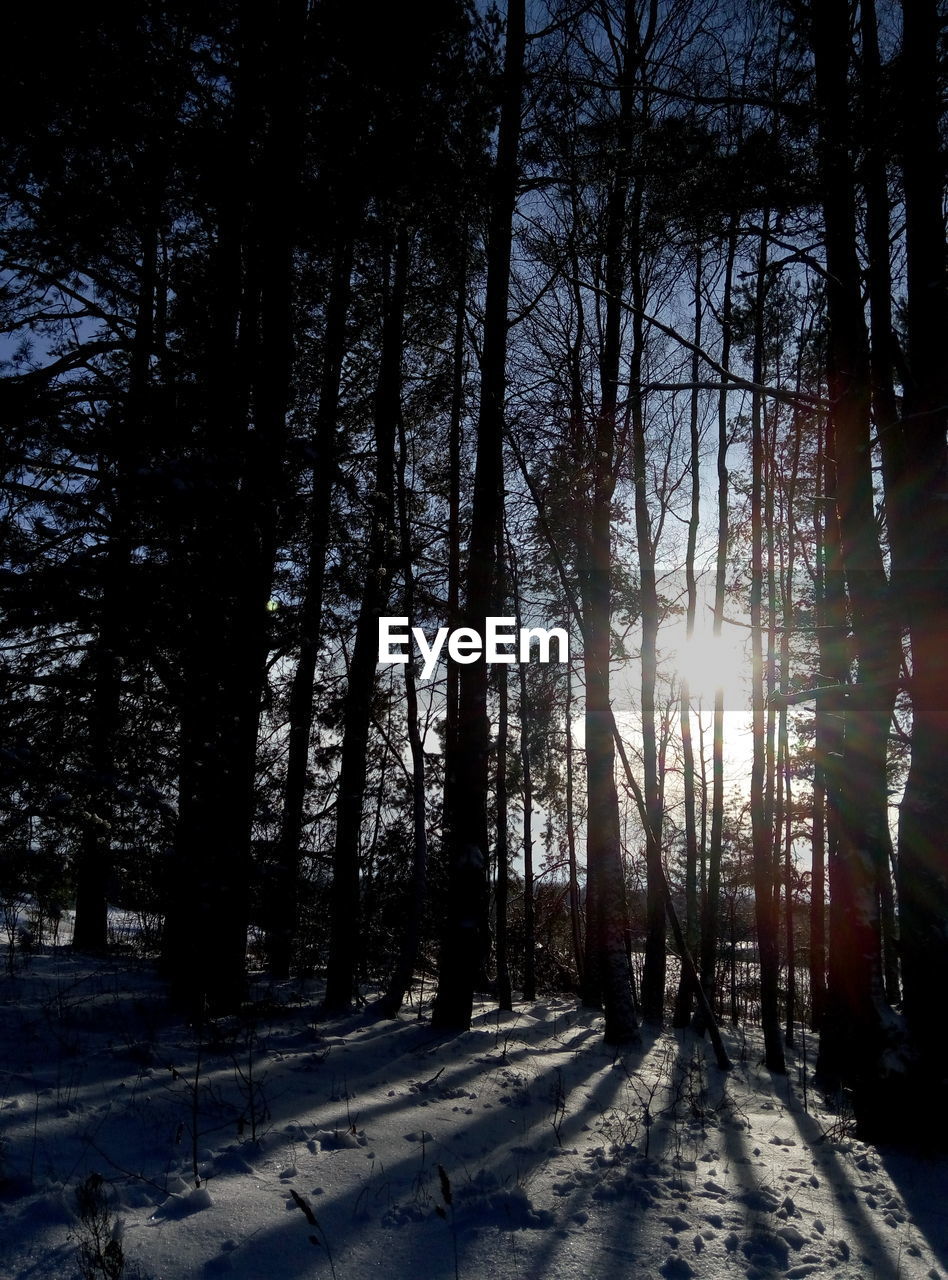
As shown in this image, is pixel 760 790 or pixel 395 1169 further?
pixel 760 790

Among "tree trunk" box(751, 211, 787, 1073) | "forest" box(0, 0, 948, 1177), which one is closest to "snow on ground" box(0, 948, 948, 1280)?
"forest" box(0, 0, 948, 1177)

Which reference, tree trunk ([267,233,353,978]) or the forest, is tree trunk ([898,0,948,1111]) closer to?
the forest

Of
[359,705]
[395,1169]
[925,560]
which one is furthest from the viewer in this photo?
[359,705]

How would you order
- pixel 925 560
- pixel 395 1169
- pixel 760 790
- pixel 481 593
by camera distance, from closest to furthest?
pixel 395 1169 → pixel 925 560 → pixel 481 593 → pixel 760 790

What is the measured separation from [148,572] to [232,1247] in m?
3.74

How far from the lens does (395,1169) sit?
4.57 metres

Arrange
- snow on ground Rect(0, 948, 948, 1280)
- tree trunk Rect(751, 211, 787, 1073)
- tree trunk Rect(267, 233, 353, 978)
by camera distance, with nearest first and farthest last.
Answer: snow on ground Rect(0, 948, 948, 1280)
tree trunk Rect(267, 233, 353, 978)
tree trunk Rect(751, 211, 787, 1073)

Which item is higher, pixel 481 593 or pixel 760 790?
pixel 481 593

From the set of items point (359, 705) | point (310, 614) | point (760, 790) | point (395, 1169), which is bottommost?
point (395, 1169)

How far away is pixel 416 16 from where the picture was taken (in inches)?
320

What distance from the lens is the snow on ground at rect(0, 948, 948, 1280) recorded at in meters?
3.60

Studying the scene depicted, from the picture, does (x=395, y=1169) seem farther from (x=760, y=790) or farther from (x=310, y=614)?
(x=760, y=790)

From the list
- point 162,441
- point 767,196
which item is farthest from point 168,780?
point 767,196

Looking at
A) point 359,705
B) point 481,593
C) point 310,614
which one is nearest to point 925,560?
point 481,593
